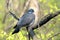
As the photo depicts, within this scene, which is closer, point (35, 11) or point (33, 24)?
point (33, 24)

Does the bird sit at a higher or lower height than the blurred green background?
lower

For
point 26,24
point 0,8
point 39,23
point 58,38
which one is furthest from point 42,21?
point 0,8

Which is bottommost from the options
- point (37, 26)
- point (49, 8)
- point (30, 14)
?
point (37, 26)

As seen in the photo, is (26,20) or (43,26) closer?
(26,20)

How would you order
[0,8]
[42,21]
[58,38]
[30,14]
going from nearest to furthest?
[42,21] → [30,14] → [58,38] → [0,8]

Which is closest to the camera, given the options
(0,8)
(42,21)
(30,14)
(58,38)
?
(42,21)

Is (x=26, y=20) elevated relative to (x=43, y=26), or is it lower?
lower

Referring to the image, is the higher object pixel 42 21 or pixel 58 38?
pixel 58 38

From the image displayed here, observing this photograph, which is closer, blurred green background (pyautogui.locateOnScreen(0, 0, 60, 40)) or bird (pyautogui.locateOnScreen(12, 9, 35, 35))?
bird (pyautogui.locateOnScreen(12, 9, 35, 35))

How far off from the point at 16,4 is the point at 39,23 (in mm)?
3521

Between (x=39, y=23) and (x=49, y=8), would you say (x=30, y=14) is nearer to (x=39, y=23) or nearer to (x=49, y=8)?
(x=39, y=23)

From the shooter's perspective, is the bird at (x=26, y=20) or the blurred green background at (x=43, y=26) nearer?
the bird at (x=26, y=20)

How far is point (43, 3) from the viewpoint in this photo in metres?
11.9

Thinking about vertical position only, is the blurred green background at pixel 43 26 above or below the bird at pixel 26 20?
above
